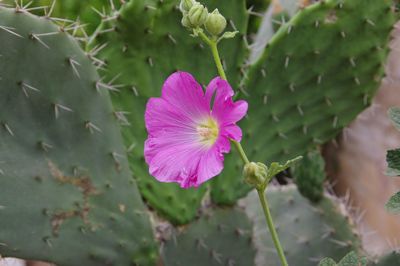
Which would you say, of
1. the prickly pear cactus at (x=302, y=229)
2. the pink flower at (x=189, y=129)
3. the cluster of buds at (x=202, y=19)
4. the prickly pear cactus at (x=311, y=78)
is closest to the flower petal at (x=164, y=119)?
the pink flower at (x=189, y=129)

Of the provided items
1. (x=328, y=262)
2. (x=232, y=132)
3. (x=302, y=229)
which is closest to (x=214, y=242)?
(x=302, y=229)

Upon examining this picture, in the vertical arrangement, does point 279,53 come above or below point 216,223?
above

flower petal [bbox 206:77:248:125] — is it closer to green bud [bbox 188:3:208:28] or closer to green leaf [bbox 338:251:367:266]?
green bud [bbox 188:3:208:28]

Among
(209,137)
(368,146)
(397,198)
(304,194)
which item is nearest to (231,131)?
(209,137)

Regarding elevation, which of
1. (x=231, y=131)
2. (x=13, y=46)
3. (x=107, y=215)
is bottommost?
(x=107, y=215)

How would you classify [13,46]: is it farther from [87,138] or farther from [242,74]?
[242,74]

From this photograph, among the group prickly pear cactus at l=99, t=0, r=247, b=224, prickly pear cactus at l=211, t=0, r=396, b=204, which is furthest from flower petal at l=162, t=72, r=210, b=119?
prickly pear cactus at l=211, t=0, r=396, b=204

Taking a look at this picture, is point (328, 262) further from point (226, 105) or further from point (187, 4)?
point (187, 4)
